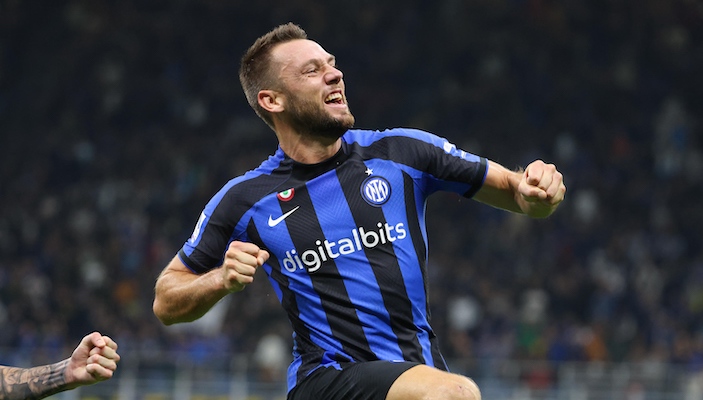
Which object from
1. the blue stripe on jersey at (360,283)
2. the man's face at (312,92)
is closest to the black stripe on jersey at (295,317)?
the blue stripe on jersey at (360,283)

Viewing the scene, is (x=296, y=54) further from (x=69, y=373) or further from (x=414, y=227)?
(x=69, y=373)

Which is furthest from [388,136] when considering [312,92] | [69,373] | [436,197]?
[436,197]

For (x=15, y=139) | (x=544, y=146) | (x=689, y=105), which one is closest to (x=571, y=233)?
(x=544, y=146)

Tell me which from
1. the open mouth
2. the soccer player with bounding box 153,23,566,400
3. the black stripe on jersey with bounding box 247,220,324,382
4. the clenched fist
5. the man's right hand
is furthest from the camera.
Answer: the open mouth

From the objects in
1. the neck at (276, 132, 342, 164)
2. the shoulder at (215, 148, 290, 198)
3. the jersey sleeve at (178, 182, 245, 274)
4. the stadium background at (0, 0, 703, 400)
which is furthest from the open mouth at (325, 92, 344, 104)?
the stadium background at (0, 0, 703, 400)

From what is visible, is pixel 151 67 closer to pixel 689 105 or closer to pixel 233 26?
pixel 233 26

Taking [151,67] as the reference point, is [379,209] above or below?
below

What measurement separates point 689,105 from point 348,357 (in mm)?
16308

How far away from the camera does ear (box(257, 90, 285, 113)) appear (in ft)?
16.9

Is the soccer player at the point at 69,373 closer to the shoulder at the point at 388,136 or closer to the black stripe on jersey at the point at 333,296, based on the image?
the black stripe on jersey at the point at 333,296

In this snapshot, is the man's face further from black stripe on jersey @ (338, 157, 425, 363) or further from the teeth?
black stripe on jersey @ (338, 157, 425, 363)

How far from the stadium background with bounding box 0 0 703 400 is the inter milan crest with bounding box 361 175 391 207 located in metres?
9.51

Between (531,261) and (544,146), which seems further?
(544,146)

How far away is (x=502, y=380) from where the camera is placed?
1431cm
